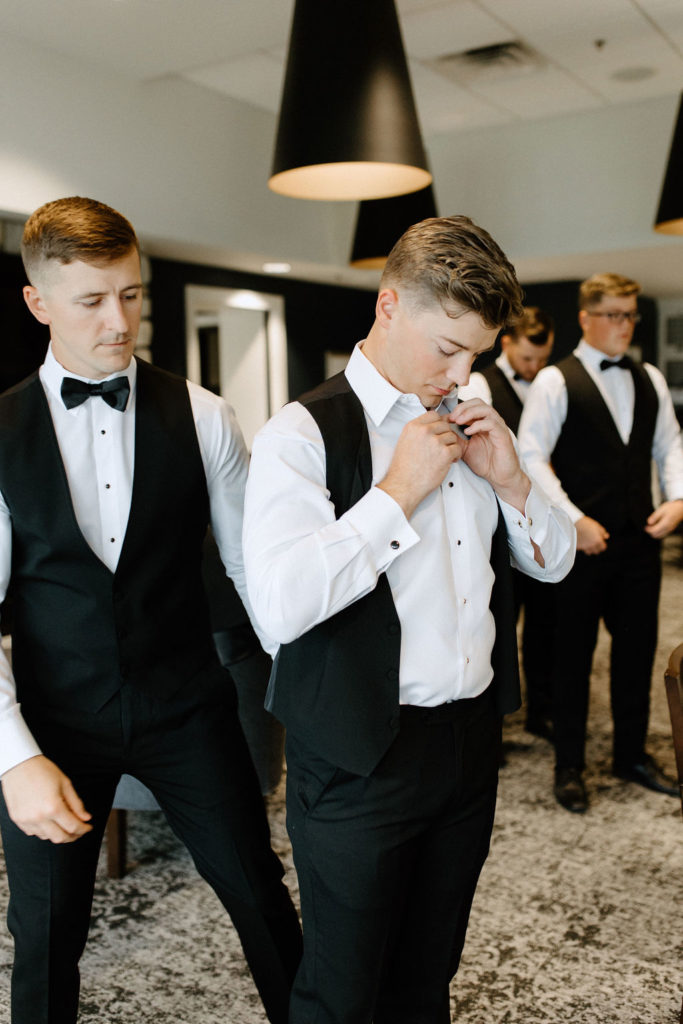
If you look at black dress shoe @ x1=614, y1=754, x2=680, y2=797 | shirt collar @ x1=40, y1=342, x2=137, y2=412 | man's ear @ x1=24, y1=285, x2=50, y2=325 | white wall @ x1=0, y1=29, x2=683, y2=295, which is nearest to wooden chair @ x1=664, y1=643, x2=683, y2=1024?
shirt collar @ x1=40, y1=342, x2=137, y2=412

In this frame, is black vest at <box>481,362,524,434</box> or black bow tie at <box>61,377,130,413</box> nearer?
black bow tie at <box>61,377,130,413</box>

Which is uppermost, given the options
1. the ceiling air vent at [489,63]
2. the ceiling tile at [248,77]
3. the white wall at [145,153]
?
the ceiling air vent at [489,63]

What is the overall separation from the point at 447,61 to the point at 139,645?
5008mm

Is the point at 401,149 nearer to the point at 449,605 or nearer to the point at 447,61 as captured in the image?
the point at 449,605

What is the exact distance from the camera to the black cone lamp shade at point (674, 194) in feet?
13.2

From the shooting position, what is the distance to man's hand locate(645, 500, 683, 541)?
10.2ft

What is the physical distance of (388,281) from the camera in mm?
1351

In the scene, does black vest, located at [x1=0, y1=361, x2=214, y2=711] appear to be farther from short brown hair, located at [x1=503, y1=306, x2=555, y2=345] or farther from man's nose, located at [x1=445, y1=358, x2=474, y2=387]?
short brown hair, located at [x1=503, y1=306, x2=555, y2=345]

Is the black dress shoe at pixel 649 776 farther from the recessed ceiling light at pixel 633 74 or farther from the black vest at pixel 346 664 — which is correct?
the recessed ceiling light at pixel 633 74

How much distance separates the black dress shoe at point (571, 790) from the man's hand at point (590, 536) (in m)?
0.78

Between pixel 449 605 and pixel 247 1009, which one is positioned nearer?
pixel 449 605

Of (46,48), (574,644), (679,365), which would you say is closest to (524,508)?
(574,644)

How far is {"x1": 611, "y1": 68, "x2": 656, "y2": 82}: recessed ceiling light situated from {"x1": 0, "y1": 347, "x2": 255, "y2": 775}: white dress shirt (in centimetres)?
527

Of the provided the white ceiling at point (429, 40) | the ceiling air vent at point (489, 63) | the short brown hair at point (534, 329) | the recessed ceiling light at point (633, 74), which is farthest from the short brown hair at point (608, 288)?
the recessed ceiling light at point (633, 74)
